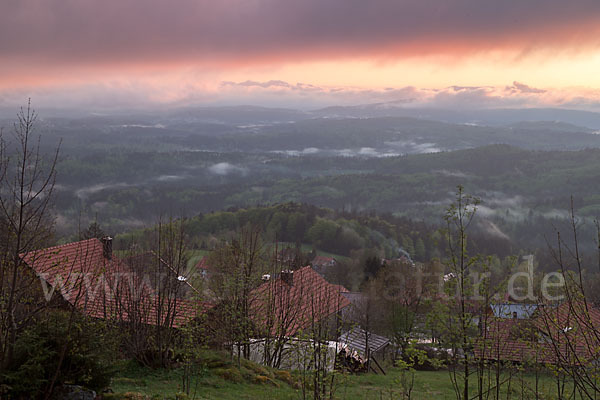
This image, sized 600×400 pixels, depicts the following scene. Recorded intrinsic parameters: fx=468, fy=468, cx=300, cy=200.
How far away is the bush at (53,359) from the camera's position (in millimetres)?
7699

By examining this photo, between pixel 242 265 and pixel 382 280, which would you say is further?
pixel 382 280

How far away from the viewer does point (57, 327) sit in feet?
27.3

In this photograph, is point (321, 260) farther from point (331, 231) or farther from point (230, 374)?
point (230, 374)

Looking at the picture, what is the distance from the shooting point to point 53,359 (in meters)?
8.27

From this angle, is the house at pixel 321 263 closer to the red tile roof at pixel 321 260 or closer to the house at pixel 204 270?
the red tile roof at pixel 321 260

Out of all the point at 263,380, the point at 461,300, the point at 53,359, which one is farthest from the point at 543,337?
the point at 53,359

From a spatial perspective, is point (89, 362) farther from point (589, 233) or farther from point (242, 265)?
point (589, 233)

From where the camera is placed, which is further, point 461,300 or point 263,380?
point 263,380

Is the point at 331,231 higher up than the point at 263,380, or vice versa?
the point at 263,380

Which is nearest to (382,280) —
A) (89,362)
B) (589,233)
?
(89,362)

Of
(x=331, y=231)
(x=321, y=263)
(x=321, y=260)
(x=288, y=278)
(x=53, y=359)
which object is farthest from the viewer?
(x=331, y=231)

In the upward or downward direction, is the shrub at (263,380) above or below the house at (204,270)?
above

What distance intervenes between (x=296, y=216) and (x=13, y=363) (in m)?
111

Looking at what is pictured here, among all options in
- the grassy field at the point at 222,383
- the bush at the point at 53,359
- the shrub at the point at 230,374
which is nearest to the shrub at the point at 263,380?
the grassy field at the point at 222,383
